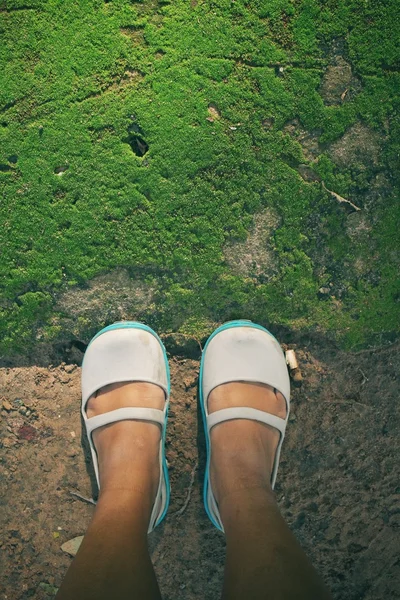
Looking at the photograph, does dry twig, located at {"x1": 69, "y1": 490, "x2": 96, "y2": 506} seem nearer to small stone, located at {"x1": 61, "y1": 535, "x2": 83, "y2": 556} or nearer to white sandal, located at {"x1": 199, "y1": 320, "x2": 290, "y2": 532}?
small stone, located at {"x1": 61, "y1": 535, "x2": 83, "y2": 556}

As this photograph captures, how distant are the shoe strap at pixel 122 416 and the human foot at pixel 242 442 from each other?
0.27 m

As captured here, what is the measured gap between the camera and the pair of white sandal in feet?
7.04

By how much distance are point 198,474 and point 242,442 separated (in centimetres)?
34

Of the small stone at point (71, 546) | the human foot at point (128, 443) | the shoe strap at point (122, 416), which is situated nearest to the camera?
the human foot at point (128, 443)

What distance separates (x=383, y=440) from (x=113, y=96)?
206 cm

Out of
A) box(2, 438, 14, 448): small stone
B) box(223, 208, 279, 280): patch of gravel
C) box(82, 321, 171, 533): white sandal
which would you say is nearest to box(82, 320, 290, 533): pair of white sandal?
box(82, 321, 171, 533): white sandal

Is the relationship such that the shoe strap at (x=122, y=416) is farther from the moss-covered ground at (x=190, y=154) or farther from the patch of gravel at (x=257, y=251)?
the patch of gravel at (x=257, y=251)

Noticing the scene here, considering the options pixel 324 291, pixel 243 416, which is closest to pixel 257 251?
pixel 324 291

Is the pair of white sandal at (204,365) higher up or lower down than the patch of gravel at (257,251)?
lower down

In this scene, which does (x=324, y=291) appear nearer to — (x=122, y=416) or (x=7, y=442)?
(x=122, y=416)

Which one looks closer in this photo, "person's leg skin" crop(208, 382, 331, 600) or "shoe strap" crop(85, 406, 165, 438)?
"person's leg skin" crop(208, 382, 331, 600)

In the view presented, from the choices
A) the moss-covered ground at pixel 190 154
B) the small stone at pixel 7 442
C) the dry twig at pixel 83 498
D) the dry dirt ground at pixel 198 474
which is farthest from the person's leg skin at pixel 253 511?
the small stone at pixel 7 442

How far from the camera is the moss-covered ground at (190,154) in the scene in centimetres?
212

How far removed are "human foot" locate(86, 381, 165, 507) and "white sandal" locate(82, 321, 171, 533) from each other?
0.11ft
